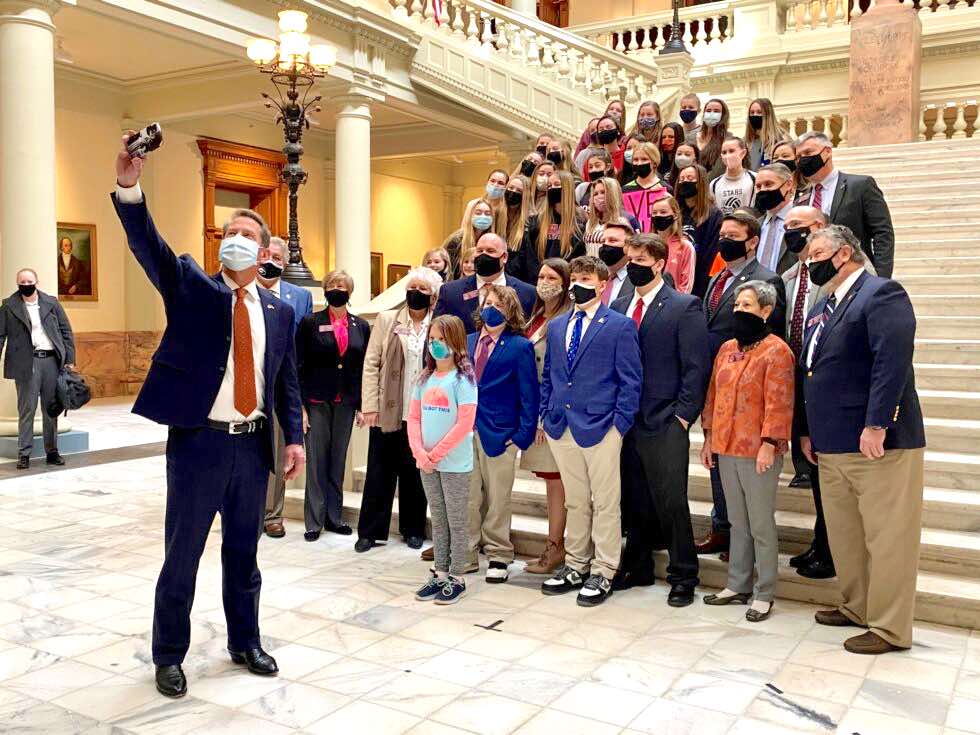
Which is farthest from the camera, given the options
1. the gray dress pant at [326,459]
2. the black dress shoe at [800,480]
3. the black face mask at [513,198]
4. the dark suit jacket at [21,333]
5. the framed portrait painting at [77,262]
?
the framed portrait painting at [77,262]

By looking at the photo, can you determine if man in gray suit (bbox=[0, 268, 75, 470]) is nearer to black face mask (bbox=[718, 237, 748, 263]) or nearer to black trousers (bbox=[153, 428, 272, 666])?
black trousers (bbox=[153, 428, 272, 666])

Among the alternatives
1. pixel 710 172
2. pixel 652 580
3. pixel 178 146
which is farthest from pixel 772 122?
pixel 178 146

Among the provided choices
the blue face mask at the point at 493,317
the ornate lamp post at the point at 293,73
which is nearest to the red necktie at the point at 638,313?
the blue face mask at the point at 493,317

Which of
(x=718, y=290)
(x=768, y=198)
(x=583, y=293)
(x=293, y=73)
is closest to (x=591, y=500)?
(x=583, y=293)

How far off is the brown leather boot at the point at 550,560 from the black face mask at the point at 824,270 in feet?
6.90

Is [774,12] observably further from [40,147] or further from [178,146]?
[40,147]

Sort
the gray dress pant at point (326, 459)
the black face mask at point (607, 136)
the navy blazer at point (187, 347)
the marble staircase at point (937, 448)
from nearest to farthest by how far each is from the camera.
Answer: the navy blazer at point (187, 347) → the marble staircase at point (937, 448) → the gray dress pant at point (326, 459) → the black face mask at point (607, 136)

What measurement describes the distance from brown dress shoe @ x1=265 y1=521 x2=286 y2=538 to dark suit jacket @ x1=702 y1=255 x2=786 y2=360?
10.4ft

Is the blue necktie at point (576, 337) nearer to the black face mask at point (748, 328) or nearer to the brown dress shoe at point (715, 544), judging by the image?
the black face mask at point (748, 328)

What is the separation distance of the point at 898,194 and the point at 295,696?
8.53 metres

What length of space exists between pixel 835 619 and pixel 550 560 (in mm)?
1598

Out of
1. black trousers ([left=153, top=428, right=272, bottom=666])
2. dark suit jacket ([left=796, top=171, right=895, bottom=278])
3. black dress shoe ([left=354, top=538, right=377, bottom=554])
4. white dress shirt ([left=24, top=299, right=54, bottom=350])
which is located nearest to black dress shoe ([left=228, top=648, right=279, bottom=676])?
black trousers ([left=153, top=428, right=272, bottom=666])

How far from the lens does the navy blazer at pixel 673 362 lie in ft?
15.8

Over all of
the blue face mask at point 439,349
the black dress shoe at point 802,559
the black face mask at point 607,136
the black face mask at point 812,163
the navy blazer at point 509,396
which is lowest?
the black dress shoe at point 802,559
